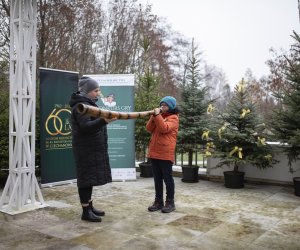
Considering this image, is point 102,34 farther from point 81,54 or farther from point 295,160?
point 295,160

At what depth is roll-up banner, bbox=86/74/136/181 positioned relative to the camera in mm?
7680

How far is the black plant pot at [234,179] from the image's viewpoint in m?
7.12

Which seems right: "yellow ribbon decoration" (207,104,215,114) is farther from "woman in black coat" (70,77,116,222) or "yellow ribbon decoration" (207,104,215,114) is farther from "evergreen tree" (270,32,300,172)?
"woman in black coat" (70,77,116,222)

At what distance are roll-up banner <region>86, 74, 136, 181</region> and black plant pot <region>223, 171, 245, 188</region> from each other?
78.3 inches

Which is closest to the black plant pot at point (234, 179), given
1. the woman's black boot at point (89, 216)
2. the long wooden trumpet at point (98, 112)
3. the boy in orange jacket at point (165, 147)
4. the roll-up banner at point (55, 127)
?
the boy in orange jacket at point (165, 147)

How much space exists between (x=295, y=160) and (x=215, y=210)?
7.30 ft

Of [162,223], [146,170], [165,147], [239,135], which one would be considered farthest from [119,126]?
[162,223]

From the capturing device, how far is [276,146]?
286 inches

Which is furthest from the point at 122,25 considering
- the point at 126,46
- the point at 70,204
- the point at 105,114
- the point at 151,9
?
the point at 105,114

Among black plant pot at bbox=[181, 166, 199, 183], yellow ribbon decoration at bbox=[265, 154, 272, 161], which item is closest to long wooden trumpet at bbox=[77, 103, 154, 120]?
yellow ribbon decoration at bbox=[265, 154, 272, 161]

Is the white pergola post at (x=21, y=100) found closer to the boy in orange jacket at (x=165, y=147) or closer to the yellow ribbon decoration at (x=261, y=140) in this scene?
the boy in orange jacket at (x=165, y=147)

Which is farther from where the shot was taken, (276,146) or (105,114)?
(276,146)

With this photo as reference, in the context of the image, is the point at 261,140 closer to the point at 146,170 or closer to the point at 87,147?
the point at 146,170

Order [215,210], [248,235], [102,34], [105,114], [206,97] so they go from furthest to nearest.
A: 1. [102,34]
2. [206,97]
3. [215,210]
4. [248,235]
5. [105,114]
